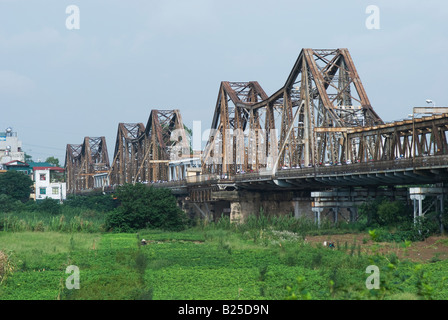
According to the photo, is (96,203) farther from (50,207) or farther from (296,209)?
(296,209)

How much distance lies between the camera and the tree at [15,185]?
341 feet

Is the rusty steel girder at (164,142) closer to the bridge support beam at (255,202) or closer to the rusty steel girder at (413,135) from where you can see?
the bridge support beam at (255,202)

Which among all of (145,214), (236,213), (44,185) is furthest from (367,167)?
(44,185)

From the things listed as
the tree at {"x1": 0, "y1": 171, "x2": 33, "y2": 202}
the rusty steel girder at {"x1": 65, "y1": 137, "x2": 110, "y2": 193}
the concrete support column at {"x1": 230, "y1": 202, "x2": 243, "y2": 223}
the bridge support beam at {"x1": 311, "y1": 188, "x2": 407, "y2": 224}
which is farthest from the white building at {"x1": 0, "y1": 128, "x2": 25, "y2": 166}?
the bridge support beam at {"x1": 311, "y1": 188, "x2": 407, "y2": 224}

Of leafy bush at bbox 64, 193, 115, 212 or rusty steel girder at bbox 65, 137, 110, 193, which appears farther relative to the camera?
rusty steel girder at bbox 65, 137, 110, 193

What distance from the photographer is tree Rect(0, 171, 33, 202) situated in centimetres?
10403

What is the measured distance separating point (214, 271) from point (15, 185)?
270 feet

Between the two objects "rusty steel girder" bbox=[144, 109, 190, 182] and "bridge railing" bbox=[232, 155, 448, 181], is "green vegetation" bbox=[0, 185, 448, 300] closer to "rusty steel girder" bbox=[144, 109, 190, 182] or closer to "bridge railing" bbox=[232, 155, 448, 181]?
"bridge railing" bbox=[232, 155, 448, 181]

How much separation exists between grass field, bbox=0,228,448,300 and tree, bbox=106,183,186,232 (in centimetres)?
1193

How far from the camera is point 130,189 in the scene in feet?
208

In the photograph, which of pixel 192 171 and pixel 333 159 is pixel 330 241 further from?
pixel 192 171

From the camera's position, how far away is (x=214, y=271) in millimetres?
29828
